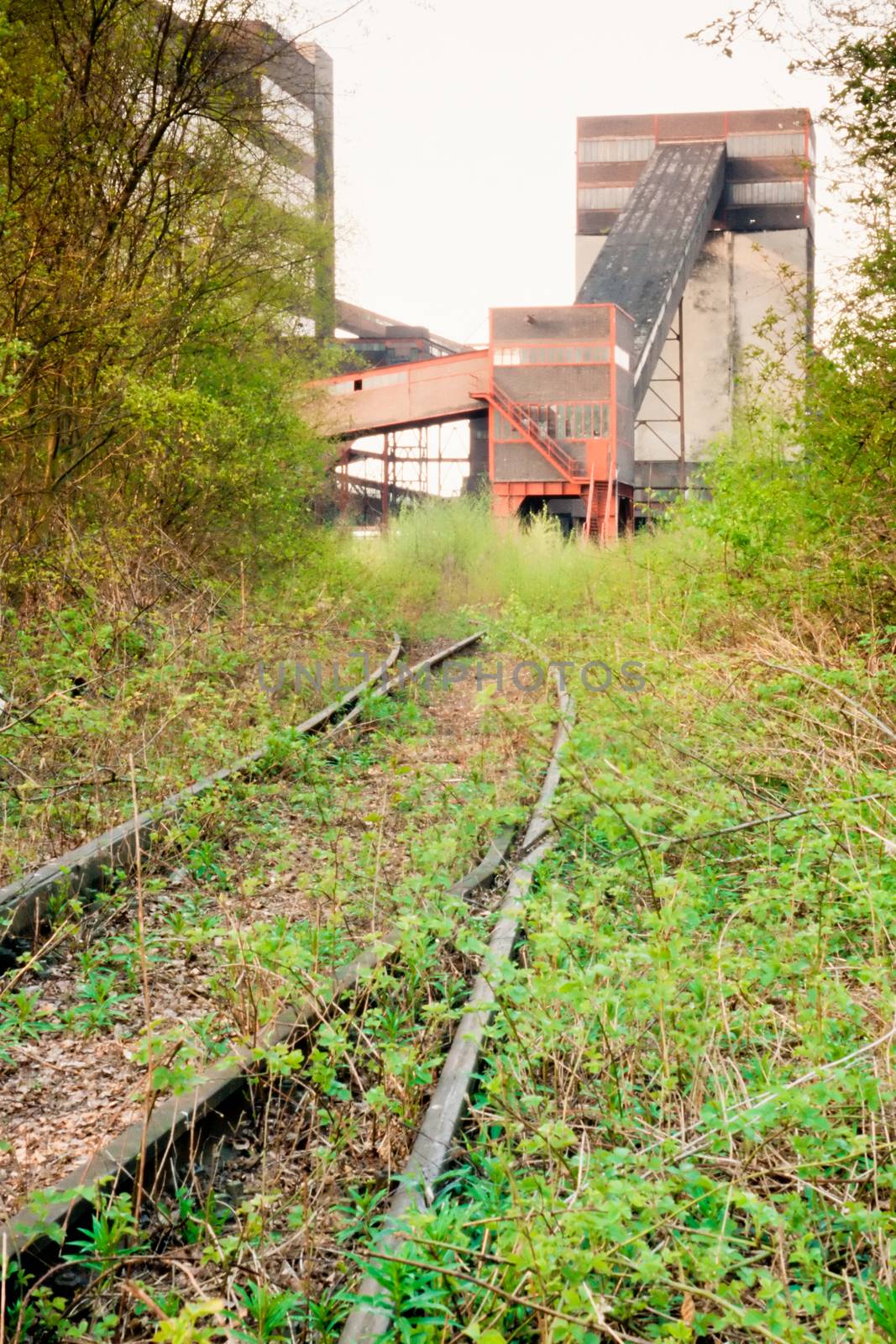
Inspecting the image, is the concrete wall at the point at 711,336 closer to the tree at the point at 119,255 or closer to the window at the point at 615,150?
the window at the point at 615,150

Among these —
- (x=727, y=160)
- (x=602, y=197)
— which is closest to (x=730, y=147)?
(x=727, y=160)

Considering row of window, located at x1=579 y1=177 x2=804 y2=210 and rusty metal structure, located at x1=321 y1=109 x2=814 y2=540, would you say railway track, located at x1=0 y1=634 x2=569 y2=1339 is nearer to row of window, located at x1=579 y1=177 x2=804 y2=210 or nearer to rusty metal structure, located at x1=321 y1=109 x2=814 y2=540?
rusty metal structure, located at x1=321 y1=109 x2=814 y2=540

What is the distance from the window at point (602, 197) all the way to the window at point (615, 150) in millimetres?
923

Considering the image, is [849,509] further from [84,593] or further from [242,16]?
[242,16]

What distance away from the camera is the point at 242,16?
11.4 meters

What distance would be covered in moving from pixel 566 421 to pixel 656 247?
6888 mm

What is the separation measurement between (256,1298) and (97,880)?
10.3 feet

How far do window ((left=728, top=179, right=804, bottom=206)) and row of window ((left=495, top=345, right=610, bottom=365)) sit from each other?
11578 mm

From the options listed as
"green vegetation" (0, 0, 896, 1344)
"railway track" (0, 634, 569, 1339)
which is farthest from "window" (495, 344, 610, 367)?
"railway track" (0, 634, 569, 1339)

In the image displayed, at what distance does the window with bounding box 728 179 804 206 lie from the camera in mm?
37781

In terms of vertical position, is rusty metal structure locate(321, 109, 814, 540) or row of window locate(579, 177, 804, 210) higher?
row of window locate(579, 177, 804, 210)

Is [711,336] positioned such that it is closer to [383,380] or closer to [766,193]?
[766,193]

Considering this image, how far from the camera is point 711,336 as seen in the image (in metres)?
37.7

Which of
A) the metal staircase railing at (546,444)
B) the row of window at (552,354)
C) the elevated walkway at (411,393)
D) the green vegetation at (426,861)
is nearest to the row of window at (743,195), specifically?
the row of window at (552,354)
